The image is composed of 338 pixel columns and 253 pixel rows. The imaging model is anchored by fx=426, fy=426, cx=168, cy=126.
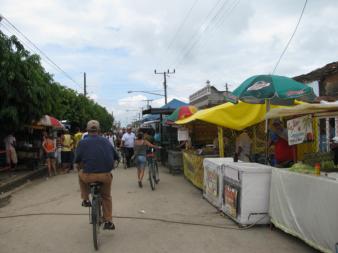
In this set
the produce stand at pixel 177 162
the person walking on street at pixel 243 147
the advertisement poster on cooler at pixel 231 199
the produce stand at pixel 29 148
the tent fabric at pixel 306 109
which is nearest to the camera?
the tent fabric at pixel 306 109

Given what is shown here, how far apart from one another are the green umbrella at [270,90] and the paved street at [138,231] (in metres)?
2.60

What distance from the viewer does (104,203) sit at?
6766 millimetres

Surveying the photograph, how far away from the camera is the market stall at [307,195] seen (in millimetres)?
5312

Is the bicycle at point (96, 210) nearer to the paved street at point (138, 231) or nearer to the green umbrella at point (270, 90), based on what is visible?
the paved street at point (138, 231)

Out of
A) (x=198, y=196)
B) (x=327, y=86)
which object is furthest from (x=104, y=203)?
(x=327, y=86)

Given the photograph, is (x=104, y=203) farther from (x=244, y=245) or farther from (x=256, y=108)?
(x=256, y=108)

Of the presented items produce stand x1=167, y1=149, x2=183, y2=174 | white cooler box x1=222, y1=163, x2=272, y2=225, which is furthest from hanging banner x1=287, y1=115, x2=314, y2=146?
produce stand x1=167, y1=149, x2=183, y2=174

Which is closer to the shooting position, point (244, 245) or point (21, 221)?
point (244, 245)

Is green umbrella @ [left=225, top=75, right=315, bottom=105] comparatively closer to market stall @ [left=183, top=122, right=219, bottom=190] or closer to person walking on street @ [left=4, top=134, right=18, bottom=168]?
market stall @ [left=183, top=122, right=219, bottom=190]

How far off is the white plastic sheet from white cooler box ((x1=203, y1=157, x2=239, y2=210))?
5.75 ft

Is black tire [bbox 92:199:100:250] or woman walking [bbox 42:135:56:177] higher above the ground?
woman walking [bbox 42:135:56:177]

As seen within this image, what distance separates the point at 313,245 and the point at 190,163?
8039 millimetres

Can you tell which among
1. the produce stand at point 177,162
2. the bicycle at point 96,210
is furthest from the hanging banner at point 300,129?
the produce stand at point 177,162

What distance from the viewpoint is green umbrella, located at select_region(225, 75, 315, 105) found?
907 cm
